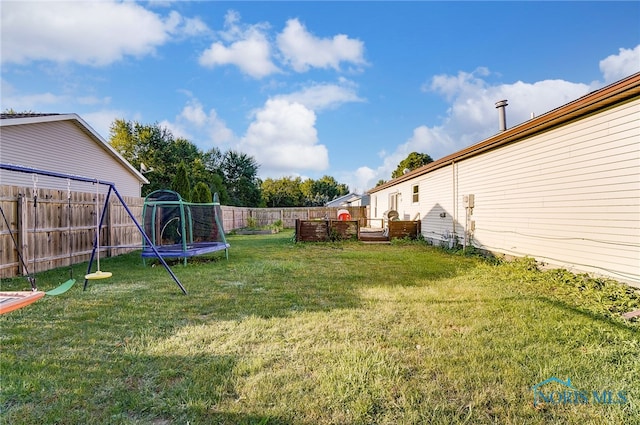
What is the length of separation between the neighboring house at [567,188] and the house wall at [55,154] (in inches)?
508

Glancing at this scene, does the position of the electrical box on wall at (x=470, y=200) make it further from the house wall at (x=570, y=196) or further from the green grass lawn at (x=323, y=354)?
the green grass lawn at (x=323, y=354)

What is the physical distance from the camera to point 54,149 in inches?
412

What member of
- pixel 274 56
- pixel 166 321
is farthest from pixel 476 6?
pixel 166 321

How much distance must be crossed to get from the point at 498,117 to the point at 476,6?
3.81 metres

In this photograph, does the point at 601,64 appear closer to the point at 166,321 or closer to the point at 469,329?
the point at 469,329

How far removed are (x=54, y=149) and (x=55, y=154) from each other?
0.17m

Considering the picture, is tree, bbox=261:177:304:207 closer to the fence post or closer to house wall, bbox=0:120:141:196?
house wall, bbox=0:120:141:196

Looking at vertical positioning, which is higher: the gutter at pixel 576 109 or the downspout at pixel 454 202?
the gutter at pixel 576 109

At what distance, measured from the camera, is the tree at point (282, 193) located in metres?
42.4

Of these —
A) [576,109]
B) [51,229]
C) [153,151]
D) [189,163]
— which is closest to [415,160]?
[189,163]

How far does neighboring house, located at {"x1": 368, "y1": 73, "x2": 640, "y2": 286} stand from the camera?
453cm

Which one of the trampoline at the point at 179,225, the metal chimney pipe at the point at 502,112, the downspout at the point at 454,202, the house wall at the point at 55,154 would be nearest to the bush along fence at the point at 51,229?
the trampoline at the point at 179,225

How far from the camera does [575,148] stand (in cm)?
548

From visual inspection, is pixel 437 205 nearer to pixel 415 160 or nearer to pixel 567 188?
pixel 567 188
